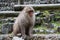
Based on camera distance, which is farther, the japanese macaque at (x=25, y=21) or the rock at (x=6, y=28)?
the rock at (x=6, y=28)

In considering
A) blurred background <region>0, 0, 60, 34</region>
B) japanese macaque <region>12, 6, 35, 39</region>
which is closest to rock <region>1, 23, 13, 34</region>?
blurred background <region>0, 0, 60, 34</region>

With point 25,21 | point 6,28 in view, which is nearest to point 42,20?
point 6,28

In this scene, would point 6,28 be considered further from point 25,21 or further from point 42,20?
point 42,20

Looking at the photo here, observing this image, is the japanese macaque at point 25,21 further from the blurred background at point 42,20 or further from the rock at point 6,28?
the rock at point 6,28

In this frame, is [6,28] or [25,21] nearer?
[25,21]

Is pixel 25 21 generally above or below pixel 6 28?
above

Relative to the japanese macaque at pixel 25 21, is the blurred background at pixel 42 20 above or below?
below

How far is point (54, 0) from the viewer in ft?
44.4

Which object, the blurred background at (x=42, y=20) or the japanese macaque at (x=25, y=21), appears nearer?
the japanese macaque at (x=25, y=21)

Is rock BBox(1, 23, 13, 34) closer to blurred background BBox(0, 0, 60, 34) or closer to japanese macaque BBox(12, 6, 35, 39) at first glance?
blurred background BBox(0, 0, 60, 34)

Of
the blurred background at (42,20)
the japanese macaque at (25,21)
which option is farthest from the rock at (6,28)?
the japanese macaque at (25,21)

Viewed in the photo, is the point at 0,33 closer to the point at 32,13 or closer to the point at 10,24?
the point at 10,24

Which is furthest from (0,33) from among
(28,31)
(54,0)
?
(54,0)

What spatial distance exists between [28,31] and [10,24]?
1.14m
